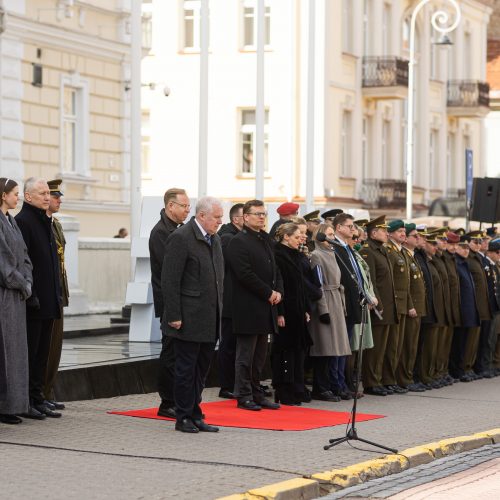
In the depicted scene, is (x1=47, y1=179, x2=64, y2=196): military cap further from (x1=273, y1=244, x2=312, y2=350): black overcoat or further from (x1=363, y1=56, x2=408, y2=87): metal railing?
(x1=363, y1=56, x2=408, y2=87): metal railing

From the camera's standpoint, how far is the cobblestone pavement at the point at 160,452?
1021 centimetres

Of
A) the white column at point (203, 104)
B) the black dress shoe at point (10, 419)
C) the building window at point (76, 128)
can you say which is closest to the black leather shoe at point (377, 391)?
the black dress shoe at point (10, 419)

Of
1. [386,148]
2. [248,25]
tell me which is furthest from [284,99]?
[386,148]

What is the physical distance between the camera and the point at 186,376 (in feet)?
42.5

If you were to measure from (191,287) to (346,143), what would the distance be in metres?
34.5

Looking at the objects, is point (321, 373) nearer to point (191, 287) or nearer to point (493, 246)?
point (191, 287)

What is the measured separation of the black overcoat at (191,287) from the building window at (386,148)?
37282 millimetres

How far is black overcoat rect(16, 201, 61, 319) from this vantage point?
1320cm

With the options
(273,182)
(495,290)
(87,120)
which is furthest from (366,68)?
(495,290)

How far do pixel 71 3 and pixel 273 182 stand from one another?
1541cm

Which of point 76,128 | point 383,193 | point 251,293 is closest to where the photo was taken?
point 251,293

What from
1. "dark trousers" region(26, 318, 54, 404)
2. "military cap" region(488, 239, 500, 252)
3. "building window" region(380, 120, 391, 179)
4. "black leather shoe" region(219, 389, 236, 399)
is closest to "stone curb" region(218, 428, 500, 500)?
"black leather shoe" region(219, 389, 236, 399)

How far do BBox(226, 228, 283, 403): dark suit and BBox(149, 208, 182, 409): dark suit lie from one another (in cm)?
77

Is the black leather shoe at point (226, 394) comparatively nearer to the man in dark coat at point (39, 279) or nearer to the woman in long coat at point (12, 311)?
the man in dark coat at point (39, 279)
